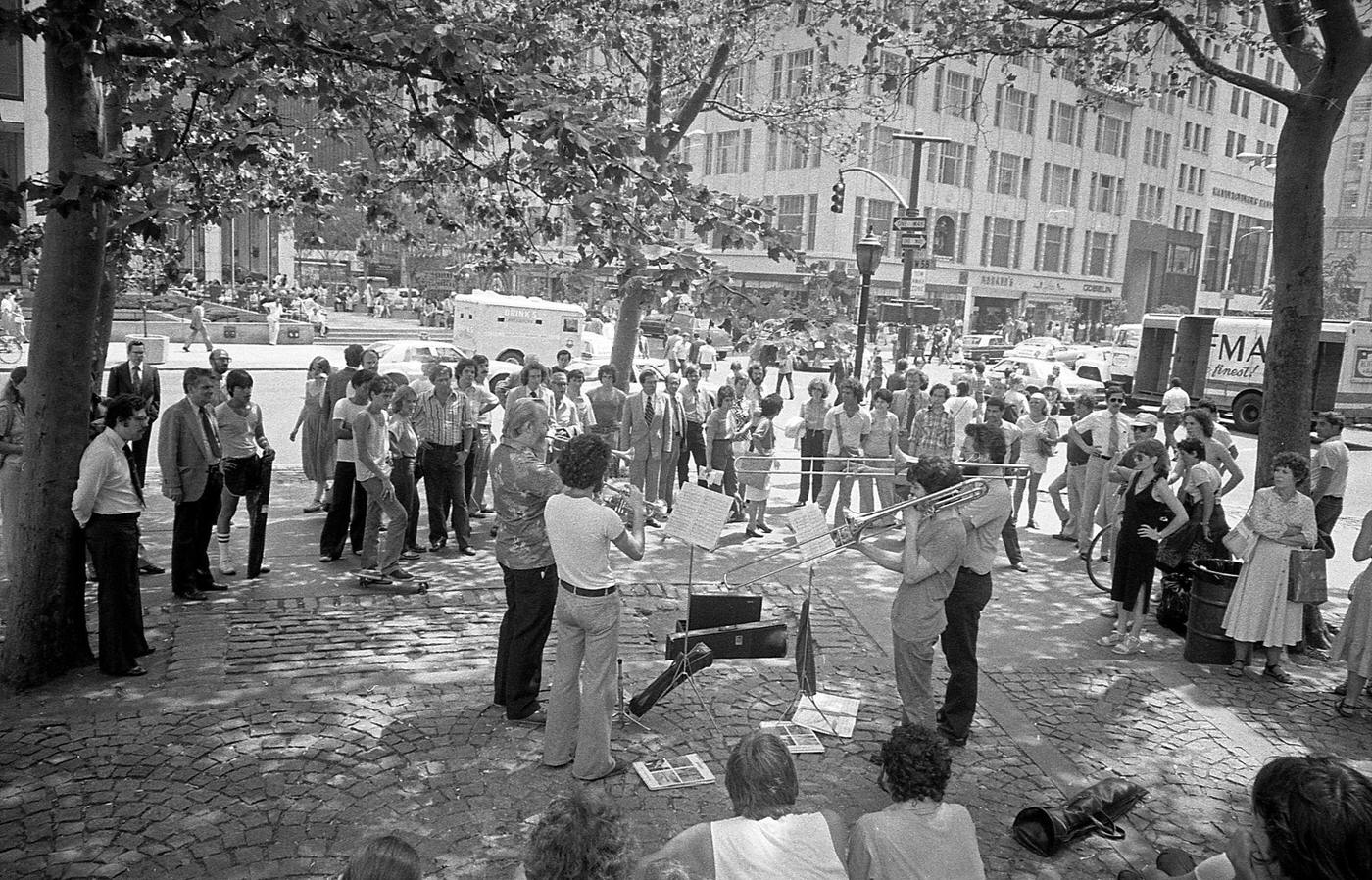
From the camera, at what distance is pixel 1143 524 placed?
760 cm

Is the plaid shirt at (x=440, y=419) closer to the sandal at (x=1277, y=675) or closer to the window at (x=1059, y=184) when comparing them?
the sandal at (x=1277, y=675)

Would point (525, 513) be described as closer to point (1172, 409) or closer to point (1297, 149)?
point (1297, 149)

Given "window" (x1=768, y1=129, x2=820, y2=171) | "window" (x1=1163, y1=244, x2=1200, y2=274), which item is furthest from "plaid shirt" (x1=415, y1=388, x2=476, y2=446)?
"window" (x1=1163, y1=244, x2=1200, y2=274)

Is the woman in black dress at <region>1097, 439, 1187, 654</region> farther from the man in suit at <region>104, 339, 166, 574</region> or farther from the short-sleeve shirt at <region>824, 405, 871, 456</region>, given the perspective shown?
the man in suit at <region>104, 339, 166, 574</region>

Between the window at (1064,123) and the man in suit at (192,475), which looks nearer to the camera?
the man in suit at (192,475)

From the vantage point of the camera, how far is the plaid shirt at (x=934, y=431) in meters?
11.3

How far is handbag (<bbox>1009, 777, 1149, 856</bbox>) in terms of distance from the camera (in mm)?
4746

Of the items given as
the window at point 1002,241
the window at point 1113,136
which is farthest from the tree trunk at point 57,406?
the window at point 1113,136

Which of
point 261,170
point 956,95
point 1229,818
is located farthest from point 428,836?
point 956,95

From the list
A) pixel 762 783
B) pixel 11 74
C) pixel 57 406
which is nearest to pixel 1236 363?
pixel 762 783

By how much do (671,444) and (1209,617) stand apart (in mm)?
6070

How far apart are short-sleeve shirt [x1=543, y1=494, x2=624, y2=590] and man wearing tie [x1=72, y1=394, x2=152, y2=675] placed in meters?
3.01

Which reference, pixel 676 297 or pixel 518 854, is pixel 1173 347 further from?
pixel 518 854

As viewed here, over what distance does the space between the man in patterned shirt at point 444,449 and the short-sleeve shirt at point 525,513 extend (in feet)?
12.4
